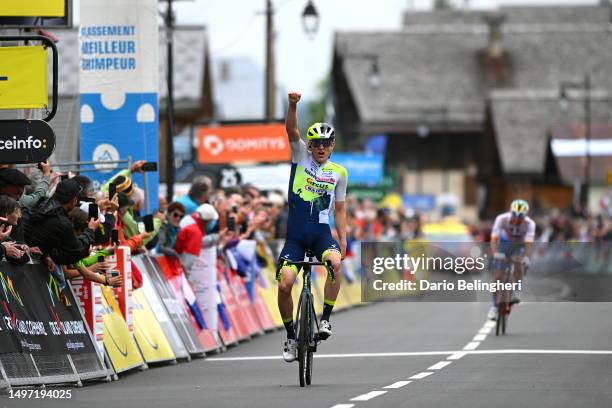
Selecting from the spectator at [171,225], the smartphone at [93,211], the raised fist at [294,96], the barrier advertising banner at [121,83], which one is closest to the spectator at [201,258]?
the spectator at [171,225]

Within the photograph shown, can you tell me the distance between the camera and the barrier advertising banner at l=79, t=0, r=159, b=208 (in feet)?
74.0

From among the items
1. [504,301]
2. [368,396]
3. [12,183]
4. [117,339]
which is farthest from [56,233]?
[504,301]

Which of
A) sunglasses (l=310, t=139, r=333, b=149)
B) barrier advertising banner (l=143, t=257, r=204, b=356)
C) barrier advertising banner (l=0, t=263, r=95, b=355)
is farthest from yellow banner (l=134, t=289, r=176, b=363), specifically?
sunglasses (l=310, t=139, r=333, b=149)

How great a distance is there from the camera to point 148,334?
18219 millimetres

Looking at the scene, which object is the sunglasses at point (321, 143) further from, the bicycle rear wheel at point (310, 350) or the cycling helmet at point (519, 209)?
the cycling helmet at point (519, 209)

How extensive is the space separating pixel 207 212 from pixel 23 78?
5769 millimetres

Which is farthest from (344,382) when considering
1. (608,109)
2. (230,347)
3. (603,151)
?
(608,109)

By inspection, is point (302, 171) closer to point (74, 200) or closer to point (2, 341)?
point (74, 200)

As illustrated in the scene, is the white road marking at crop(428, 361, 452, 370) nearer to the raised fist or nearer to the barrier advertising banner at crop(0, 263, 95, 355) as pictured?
the barrier advertising banner at crop(0, 263, 95, 355)

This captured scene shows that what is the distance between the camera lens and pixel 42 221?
15250mm

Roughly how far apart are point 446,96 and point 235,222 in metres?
84.5

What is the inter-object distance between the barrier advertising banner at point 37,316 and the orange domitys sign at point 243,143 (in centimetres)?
A: 1842

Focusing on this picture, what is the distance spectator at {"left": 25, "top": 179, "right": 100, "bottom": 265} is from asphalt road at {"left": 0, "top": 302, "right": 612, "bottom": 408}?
4.20 ft

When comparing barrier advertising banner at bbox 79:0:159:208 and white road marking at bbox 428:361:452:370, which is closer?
white road marking at bbox 428:361:452:370
